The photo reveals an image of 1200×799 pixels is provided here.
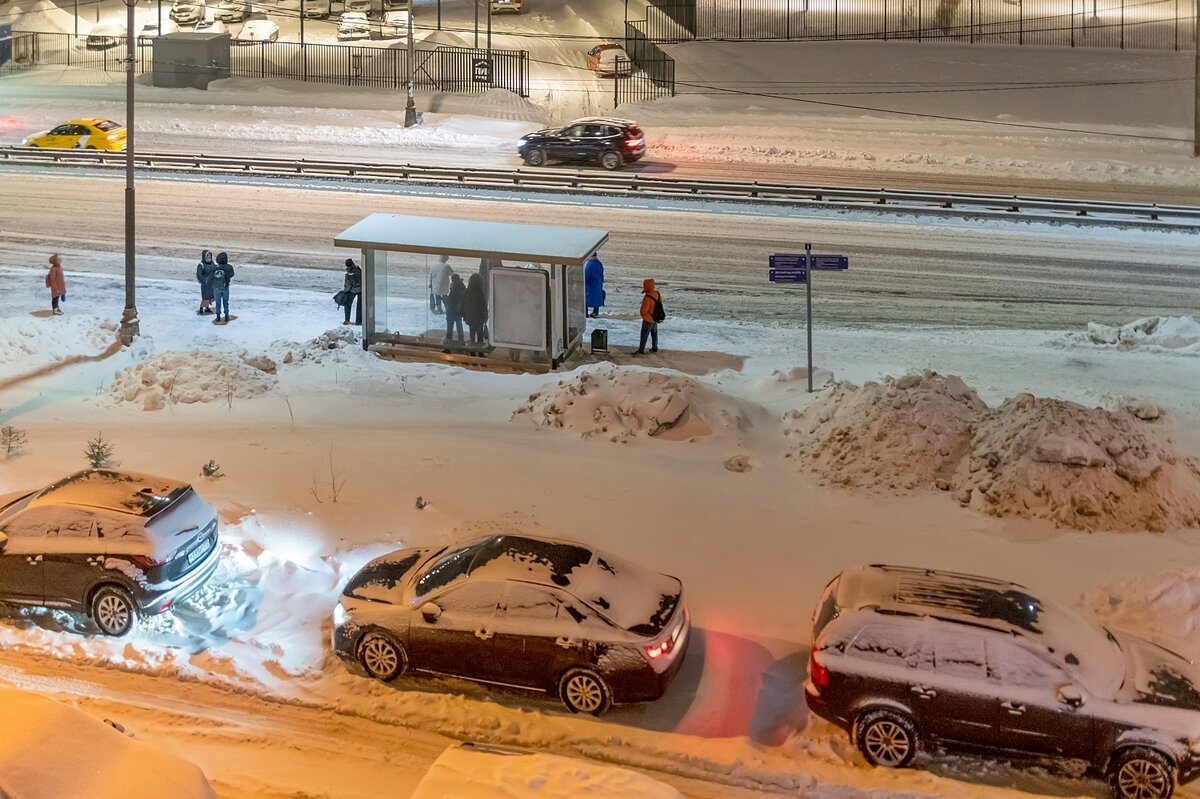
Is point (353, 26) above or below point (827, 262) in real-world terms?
above

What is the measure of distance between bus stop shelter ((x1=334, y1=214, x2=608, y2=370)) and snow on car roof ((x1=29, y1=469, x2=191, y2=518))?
7.89 m

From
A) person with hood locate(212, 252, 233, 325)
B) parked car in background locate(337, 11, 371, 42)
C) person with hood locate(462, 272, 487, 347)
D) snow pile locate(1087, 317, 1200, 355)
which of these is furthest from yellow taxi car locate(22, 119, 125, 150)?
snow pile locate(1087, 317, 1200, 355)

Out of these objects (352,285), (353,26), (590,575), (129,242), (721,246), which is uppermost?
(353,26)

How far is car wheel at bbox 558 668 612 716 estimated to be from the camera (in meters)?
9.40

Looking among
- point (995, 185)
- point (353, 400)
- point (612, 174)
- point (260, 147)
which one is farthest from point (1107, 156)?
point (353, 400)

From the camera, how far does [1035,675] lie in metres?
8.73

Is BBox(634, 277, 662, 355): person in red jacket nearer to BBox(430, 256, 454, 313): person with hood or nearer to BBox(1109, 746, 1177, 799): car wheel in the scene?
BBox(430, 256, 454, 313): person with hood

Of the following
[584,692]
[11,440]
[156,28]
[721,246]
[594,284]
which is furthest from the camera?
[156,28]

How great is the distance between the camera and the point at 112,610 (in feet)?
34.7

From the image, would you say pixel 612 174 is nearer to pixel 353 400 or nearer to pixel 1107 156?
pixel 1107 156

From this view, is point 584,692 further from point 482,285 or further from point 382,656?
point 482,285

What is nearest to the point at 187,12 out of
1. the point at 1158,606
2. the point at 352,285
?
the point at 352,285

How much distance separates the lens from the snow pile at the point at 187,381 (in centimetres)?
1653

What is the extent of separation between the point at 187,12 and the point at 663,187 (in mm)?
35915
